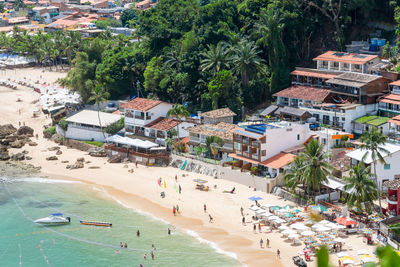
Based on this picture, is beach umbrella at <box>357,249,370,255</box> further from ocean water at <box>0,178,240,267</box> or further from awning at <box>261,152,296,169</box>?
awning at <box>261,152,296,169</box>

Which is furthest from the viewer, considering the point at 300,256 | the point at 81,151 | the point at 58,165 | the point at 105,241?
the point at 81,151

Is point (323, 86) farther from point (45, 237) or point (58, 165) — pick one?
point (45, 237)

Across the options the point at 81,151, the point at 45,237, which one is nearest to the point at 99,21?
the point at 81,151

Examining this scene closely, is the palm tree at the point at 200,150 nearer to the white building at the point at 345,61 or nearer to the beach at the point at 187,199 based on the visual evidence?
the beach at the point at 187,199

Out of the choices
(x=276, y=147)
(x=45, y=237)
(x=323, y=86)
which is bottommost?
(x=45, y=237)

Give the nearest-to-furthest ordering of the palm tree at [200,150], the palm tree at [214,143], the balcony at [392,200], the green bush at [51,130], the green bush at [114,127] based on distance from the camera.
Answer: the balcony at [392,200] < the palm tree at [214,143] < the palm tree at [200,150] < the green bush at [114,127] < the green bush at [51,130]

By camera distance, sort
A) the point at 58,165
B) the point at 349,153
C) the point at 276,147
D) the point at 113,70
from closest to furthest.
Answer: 1. the point at 349,153
2. the point at 276,147
3. the point at 58,165
4. the point at 113,70

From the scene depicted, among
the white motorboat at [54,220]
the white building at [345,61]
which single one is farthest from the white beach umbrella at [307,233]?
the white building at [345,61]
